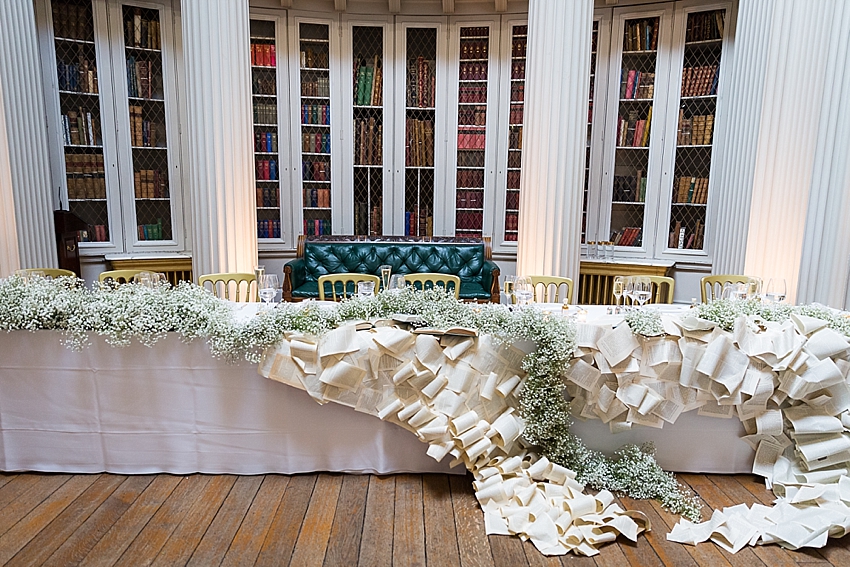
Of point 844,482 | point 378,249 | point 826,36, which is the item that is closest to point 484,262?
point 378,249

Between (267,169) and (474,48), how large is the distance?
2773 millimetres

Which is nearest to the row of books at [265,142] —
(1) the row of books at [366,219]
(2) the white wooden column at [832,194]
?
(1) the row of books at [366,219]

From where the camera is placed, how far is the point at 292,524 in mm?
2424

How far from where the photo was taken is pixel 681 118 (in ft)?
19.3

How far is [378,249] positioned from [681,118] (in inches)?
139

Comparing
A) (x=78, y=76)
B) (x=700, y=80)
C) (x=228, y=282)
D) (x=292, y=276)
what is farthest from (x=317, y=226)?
(x=700, y=80)

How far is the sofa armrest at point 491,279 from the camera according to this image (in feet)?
17.2

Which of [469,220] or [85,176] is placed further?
[469,220]

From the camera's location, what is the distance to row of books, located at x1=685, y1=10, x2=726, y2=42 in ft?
18.5

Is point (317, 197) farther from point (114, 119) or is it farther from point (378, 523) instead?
point (378, 523)

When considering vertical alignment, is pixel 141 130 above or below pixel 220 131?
above

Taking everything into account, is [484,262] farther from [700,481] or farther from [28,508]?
[28,508]

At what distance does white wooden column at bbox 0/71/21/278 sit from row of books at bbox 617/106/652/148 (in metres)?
5.87

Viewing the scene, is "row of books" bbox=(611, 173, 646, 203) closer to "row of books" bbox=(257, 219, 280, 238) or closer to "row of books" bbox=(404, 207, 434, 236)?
"row of books" bbox=(404, 207, 434, 236)
